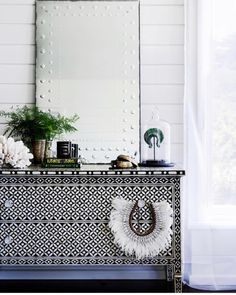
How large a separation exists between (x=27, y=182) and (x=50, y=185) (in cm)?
12

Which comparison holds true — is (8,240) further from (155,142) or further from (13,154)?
(155,142)

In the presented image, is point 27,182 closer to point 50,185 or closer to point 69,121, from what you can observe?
point 50,185

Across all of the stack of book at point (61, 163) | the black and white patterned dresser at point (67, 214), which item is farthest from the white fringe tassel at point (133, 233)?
the stack of book at point (61, 163)

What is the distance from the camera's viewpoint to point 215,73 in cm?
290

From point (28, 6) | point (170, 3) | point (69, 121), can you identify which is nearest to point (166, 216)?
point (69, 121)

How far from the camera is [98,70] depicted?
9.47 feet

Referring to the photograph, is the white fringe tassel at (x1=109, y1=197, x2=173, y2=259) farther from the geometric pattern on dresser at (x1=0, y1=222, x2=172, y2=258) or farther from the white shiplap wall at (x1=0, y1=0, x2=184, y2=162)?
the white shiplap wall at (x1=0, y1=0, x2=184, y2=162)

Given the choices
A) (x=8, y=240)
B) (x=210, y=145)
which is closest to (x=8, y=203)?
(x=8, y=240)

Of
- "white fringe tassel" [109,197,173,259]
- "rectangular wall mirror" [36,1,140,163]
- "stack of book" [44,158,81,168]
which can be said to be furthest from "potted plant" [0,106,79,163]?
"white fringe tassel" [109,197,173,259]

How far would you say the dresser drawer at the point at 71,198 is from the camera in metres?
2.35

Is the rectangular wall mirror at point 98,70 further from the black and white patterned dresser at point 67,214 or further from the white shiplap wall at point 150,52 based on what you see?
the black and white patterned dresser at point 67,214

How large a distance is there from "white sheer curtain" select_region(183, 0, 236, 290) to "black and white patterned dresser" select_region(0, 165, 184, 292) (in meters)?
0.53

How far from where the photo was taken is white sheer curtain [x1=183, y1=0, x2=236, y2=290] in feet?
9.30

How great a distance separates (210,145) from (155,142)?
16.3 inches
